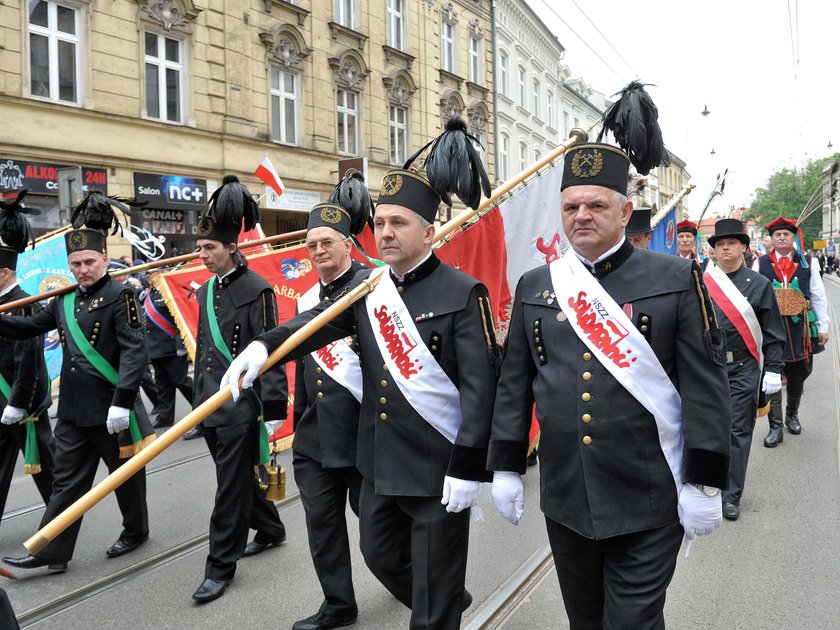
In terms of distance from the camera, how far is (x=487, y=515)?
523cm

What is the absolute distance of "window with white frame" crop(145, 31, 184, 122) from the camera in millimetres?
15906

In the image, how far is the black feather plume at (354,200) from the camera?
436cm

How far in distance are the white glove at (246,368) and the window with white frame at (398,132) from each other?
21.0 meters

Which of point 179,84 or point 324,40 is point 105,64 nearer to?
point 179,84

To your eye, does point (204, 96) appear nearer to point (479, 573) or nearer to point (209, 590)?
point (209, 590)

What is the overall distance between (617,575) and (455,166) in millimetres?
1698

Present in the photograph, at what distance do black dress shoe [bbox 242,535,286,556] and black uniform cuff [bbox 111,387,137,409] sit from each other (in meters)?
1.12

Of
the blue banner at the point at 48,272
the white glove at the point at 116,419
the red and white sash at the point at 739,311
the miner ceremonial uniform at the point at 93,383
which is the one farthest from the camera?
the blue banner at the point at 48,272

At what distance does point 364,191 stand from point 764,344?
3.15 meters

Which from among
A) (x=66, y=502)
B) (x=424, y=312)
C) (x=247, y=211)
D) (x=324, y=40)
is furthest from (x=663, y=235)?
(x=324, y=40)

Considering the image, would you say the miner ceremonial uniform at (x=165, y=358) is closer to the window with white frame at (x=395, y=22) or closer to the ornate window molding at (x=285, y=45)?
the ornate window molding at (x=285, y=45)

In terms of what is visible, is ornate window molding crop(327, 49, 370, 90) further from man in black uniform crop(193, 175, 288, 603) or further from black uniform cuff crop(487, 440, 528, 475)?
black uniform cuff crop(487, 440, 528, 475)

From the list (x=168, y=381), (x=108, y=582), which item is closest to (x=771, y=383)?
(x=108, y=582)

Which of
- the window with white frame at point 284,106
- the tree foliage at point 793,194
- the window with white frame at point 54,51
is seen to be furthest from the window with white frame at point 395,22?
the tree foliage at point 793,194
